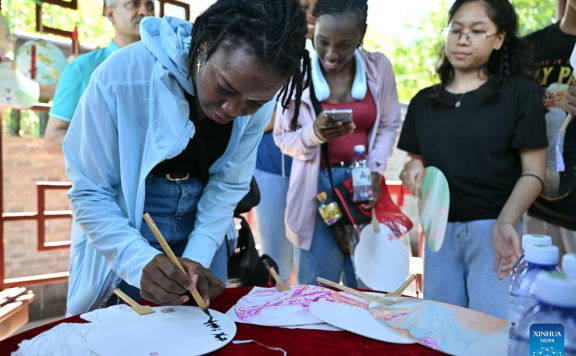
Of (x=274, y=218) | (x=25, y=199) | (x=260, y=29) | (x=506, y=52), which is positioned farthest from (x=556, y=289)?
(x=25, y=199)

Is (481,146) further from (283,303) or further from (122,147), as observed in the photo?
(122,147)

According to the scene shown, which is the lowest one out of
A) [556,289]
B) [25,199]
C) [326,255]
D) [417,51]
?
[25,199]

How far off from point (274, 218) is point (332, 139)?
0.60 m

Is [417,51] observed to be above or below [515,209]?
above

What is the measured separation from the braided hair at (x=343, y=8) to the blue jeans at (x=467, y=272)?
0.93 metres

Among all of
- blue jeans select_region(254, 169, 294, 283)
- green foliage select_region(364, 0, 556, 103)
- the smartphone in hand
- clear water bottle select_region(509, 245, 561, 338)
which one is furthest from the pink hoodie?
green foliage select_region(364, 0, 556, 103)

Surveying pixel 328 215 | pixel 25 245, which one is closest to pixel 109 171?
pixel 328 215

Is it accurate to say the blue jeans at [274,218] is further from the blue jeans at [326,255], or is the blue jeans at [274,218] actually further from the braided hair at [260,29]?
the braided hair at [260,29]

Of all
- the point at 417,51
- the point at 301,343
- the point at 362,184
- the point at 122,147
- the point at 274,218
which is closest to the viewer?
the point at 301,343

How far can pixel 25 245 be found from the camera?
6254 mm

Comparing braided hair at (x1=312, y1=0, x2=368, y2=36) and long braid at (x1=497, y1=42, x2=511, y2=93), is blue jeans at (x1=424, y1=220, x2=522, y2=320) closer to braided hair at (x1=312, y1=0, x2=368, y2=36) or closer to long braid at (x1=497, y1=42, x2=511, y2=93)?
long braid at (x1=497, y1=42, x2=511, y2=93)

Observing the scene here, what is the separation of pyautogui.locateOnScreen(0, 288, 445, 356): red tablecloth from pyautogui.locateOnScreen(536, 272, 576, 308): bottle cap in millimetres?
326

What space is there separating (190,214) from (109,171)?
0.31m

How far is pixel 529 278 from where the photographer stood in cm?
86
